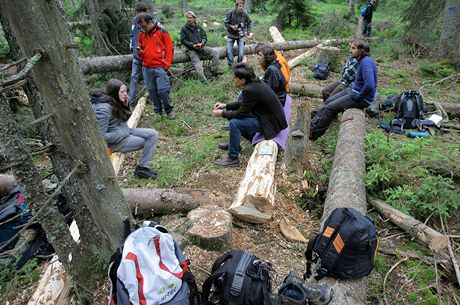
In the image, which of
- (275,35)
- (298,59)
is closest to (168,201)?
(298,59)

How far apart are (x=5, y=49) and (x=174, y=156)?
3737 millimetres

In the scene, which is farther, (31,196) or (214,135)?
(214,135)

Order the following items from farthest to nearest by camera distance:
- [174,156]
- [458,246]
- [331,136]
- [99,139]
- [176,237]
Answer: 1. [331,136]
2. [174,156]
3. [458,246]
4. [176,237]
5. [99,139]

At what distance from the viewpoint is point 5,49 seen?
6281 mm

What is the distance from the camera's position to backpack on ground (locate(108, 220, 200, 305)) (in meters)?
2.42

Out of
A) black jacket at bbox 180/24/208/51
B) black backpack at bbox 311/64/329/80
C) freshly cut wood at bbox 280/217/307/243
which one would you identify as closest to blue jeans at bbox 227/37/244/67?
black jacket at bbox 180/24/208/51

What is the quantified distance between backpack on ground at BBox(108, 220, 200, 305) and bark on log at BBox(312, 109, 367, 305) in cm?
128

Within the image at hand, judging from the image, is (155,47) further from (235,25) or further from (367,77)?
(367,77)

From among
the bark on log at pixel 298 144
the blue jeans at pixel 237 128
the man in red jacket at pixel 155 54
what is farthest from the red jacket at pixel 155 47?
the bark on log at pixel 298 144

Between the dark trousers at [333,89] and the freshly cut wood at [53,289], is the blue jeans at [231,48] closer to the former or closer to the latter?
the dark trousers at [333,89]

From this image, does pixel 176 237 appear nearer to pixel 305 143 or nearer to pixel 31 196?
pixel 31 196

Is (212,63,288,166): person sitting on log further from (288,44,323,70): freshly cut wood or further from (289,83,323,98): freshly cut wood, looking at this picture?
(288,44,323,70): freshly cut wood

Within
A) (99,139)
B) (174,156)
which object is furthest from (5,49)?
(99,139)

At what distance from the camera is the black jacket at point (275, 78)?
20.1 ft
